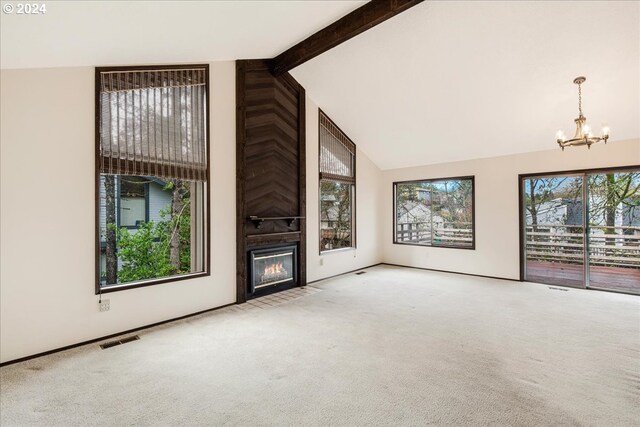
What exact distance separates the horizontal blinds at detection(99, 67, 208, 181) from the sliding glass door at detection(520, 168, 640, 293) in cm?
564

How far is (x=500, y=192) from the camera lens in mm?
6023

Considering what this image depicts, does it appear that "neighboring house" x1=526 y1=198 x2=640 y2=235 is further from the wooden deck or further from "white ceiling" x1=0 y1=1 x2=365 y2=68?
"white ceiling" x1=0 y1=1 x2=365 y2=68

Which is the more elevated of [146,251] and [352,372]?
[146,251]

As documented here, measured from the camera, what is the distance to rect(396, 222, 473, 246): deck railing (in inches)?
268

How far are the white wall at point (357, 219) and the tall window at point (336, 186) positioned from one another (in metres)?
0.16

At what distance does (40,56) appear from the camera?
2.69 meters

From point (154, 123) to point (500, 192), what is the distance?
233 inches

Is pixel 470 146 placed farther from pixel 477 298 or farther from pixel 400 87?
pixel 477 298

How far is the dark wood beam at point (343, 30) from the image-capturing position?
139 inches

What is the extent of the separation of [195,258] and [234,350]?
175cm

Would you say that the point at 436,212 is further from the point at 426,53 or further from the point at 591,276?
the point at 426,53

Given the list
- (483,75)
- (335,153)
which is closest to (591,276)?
(483,75)

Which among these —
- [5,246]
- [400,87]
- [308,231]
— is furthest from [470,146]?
[5,246]


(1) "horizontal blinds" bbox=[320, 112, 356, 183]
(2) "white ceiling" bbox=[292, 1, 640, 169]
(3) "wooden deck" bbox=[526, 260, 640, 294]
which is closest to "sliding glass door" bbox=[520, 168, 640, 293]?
(3) "wooden deck" bbox=[526, 260, 640, 294]
